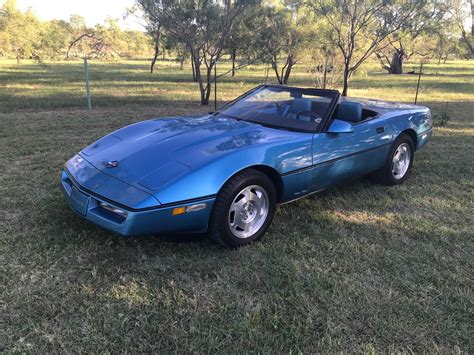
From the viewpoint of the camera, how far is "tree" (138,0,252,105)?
37.6ft

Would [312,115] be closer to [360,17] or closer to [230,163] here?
[230,163]

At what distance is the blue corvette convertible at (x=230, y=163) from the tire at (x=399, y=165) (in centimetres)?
7

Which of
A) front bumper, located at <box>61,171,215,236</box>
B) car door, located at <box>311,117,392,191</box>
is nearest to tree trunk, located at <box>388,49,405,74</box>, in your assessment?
car door, located at <box>311,117,392,191</box>

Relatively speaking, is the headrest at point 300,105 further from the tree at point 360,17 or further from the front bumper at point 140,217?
the tree at point 360,17

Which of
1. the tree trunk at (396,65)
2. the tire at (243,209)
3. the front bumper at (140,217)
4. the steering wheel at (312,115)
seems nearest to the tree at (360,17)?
the steering wheel at (312,115)

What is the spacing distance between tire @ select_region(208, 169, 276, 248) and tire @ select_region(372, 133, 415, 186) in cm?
192

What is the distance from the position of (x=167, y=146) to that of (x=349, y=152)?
1.76 metres

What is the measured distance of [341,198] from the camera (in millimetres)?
4137

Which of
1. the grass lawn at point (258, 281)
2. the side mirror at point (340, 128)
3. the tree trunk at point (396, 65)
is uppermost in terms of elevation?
the tree trunk at point (396, 65)

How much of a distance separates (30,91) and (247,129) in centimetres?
1274

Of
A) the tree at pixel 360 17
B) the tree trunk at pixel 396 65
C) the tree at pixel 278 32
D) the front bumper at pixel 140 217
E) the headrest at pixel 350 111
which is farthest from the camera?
the tree trunk at pixel 396 65

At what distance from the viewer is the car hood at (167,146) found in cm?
271

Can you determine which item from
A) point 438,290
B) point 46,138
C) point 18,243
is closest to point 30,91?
point 46,138

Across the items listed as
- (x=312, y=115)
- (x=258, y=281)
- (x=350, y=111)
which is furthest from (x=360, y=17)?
(x=258, y=281)
